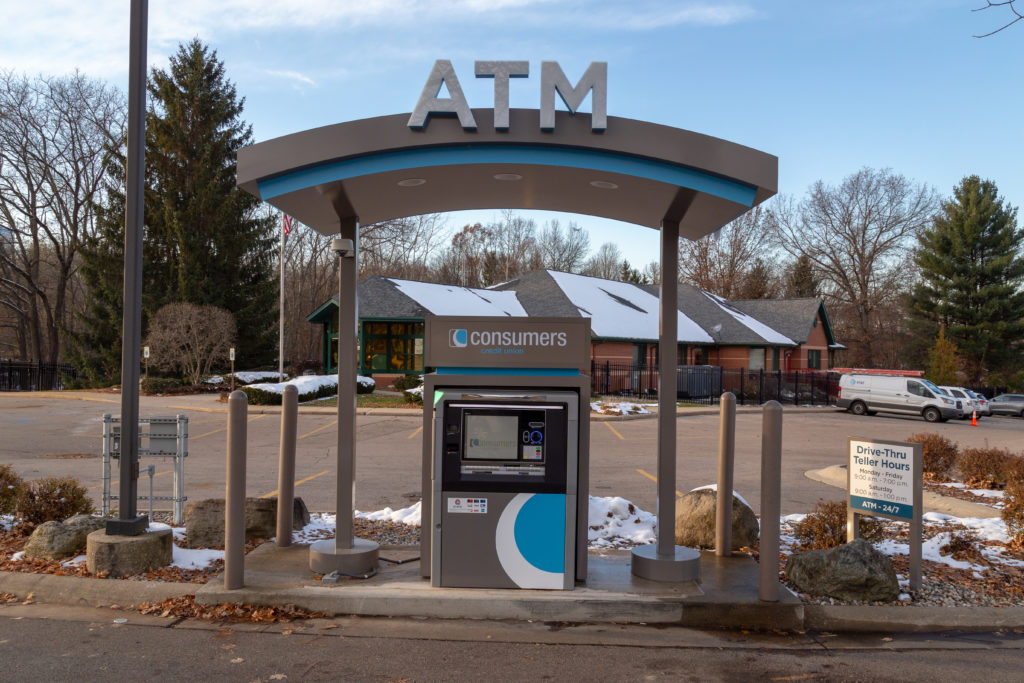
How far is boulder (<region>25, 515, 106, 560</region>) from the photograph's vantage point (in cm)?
625

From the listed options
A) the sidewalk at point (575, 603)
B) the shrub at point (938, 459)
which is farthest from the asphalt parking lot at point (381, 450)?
the sidewalk at point (575, 603)

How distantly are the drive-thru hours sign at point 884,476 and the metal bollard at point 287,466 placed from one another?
4848 mm

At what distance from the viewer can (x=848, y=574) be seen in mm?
5672

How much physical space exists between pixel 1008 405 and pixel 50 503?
42.0 metres

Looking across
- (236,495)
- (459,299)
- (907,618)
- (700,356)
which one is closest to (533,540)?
(236,495)

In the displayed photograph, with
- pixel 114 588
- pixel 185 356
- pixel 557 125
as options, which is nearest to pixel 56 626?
pixel 114 588

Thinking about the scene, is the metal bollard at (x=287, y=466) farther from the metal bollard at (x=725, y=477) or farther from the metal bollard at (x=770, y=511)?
the metal bollard at (x=770, y=511)

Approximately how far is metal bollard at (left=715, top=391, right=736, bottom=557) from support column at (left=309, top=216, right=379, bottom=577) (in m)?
3.05

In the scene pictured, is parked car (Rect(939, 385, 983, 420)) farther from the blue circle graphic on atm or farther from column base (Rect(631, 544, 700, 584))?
the blue circle graphic on atm

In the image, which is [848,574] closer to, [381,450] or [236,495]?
[236,495]

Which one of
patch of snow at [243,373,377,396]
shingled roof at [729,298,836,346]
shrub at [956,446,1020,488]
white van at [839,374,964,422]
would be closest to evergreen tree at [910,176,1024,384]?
shingled roof at [729,298,836,346]

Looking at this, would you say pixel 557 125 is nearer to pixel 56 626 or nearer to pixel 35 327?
pixel 56 626

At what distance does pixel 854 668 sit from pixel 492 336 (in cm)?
327

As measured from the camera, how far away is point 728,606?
5.38 meters
